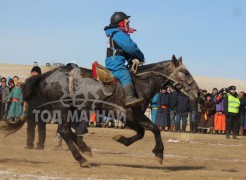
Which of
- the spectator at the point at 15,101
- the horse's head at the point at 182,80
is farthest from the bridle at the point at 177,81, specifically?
the spectator at the point at 15,101

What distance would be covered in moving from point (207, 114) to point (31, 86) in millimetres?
17528

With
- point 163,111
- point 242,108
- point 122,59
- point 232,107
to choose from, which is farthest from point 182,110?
point 122,59

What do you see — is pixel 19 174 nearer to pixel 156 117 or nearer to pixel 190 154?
pixel 190 154

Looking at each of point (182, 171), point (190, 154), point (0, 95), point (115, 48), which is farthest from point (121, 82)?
point (0, 95)

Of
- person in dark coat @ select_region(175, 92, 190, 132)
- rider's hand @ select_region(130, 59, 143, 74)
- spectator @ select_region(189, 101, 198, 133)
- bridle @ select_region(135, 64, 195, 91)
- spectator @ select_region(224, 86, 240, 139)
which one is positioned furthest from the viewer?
spectator @ select_region(189, 101, 198, 133)

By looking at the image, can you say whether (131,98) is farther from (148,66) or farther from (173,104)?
(173,104)

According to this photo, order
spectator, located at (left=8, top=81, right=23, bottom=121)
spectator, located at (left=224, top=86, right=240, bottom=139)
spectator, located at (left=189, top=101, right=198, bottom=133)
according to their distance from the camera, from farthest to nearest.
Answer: spectator, located at (left=189, top=101, right=198, bottom=133)
spectator, located at (left=224, top=86, right=240, bottom=139)
spectator, located at (left=8, top=81, right=23, bottom=121)

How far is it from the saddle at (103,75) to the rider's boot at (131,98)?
322mm

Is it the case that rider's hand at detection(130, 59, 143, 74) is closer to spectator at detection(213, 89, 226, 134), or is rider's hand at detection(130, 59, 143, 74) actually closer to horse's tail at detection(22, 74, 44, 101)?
horse's tail at detection(22, 74, 44, 101)

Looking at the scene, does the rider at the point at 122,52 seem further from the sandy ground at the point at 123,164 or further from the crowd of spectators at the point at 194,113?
the crowd of spectators at the point at 194,113

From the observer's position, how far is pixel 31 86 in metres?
13.0

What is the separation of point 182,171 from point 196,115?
61.2ft

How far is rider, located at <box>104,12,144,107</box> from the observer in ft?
39.8

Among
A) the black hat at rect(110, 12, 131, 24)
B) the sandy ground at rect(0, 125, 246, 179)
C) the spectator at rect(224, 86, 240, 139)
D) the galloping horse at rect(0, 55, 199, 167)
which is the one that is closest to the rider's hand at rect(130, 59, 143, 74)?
the galloping horse at rect(0, 55, 199, 167)
